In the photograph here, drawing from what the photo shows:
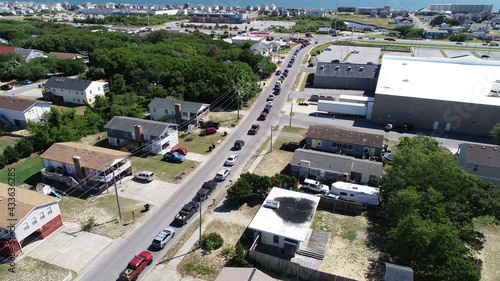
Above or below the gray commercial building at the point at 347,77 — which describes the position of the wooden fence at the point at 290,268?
below

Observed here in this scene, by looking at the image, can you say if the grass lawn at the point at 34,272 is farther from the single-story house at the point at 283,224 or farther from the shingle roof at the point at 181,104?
the shingle roof at the point at 181,104

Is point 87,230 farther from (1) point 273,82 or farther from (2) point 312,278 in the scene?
(1) point 273,82

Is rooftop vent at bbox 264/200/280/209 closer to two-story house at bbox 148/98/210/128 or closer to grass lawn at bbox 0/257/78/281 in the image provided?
grass lawn at bbox 0/257/78/281

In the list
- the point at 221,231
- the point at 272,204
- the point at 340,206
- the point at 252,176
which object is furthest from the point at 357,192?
the point at 221,231

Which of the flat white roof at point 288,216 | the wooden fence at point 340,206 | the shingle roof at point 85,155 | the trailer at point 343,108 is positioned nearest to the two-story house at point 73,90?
the shingle roof at point 85,155

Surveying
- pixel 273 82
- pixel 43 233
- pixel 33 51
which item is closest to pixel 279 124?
pixel 273 82

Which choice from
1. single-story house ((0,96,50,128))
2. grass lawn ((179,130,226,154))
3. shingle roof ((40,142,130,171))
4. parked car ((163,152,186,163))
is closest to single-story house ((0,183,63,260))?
shingle roof ((40,142,130,171))
